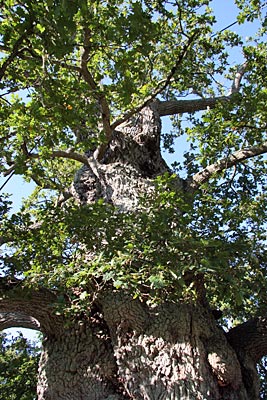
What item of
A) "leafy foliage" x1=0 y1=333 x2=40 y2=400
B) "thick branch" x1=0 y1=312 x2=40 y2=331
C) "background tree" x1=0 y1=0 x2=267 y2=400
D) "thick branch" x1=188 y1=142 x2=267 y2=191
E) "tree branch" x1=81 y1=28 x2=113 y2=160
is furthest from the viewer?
"leafy foliage" x1=0 y1=333 x2=40 y2=400

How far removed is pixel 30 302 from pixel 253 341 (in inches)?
96.4

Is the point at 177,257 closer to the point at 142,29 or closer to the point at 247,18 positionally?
the point at 142,29

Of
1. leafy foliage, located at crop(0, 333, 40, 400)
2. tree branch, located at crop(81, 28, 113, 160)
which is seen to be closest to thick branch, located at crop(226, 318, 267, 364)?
tree branch, located at crop(81, 28, 113, 160)

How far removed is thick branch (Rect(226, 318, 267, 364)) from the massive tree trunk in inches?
0.4

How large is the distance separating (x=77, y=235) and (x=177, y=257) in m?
1.16

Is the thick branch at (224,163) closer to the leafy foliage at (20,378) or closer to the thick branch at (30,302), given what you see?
the thick branch at (30,302)

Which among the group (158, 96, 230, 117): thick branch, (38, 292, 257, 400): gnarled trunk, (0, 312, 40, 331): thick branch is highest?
(158, 96, 230, 117): thick branch

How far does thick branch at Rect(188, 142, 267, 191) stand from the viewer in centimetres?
555

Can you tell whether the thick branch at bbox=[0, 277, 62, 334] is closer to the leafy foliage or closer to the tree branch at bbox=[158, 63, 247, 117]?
the leafy foliage

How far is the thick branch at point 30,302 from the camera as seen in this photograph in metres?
3.89

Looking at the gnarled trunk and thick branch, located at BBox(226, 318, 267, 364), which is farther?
thick branch, located at BBox(226, 318, 267, 364)

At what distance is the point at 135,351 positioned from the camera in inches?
148

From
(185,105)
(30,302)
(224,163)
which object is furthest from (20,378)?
(185,105)

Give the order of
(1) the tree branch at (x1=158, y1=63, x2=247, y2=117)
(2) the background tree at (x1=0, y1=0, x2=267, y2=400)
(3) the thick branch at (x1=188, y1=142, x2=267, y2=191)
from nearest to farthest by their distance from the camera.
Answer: (2) the background tree at (x1=0, y1=0, x2=267, y2=400) → (3) the thick branch at (x1=188, y1=142, x2=267, y2=191) → (1) the tree branch at (x1=158, y1=63, x2=247, y2=117)
